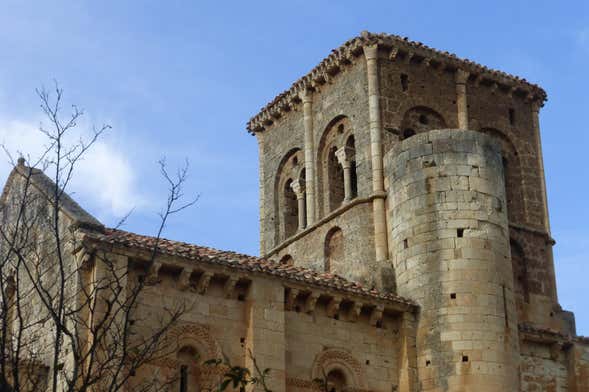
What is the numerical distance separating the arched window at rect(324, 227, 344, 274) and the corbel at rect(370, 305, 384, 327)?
15.1ft

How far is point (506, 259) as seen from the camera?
71.6ft

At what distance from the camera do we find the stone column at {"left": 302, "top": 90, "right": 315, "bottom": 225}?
27828 mm

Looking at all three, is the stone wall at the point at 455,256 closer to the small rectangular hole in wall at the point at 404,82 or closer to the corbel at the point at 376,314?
the corbel at the point at 376,314

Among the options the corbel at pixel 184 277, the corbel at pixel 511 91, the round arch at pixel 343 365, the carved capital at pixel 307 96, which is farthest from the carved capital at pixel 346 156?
the corbel at pixel 184 277

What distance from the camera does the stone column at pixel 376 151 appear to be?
956 inches

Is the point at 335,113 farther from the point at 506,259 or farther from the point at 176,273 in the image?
the point at 176,273

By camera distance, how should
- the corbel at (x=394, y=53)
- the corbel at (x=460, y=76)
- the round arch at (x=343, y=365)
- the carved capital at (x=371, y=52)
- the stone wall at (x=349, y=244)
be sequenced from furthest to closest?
1. the corbel at (x=460, y=76)
2. the corbel at (x=394, y=53)
3. the carved capital at (x=371, y=52)
4. the stone wall at (x=349, y=244)
5. the round arch at (x=343, y=365)

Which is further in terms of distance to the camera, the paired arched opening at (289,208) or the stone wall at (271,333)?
the paired arched opening at (289,208)

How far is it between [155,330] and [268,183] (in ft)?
40.4

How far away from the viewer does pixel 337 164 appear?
28.0m

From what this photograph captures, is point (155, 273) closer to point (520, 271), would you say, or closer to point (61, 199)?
point (61, 199)

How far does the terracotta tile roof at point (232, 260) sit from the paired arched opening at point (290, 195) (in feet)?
22.0

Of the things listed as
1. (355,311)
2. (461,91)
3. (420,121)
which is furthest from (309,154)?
(355,311)

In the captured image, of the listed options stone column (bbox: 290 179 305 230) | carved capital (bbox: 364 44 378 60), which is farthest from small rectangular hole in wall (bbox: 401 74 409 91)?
stone column (bbox: 290 179 305 230)
